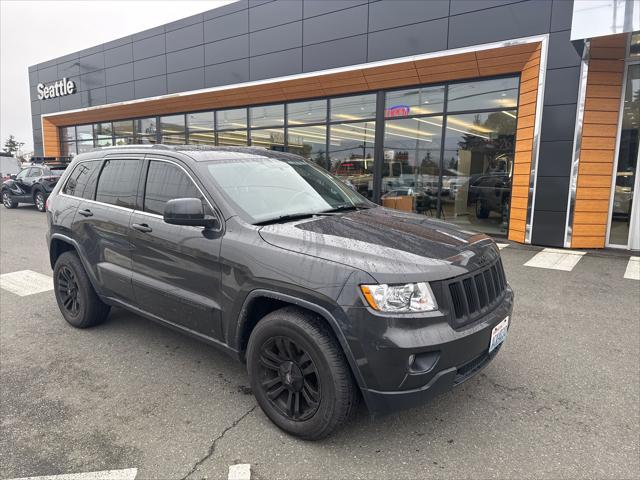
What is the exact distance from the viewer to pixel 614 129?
8.34m

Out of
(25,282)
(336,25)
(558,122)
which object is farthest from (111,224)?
(336,25)

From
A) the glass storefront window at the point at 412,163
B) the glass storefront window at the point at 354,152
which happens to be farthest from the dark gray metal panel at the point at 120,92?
the glass storefront window at the point at 412,163

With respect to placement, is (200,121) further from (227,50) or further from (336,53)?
(336,53)

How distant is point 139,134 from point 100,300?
1646cm

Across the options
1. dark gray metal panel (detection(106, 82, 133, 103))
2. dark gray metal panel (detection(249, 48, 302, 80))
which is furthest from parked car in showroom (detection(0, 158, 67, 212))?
dark gray metal panel (detection(249, 48, 302, 80))

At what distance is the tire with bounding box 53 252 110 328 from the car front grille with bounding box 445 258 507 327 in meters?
3.42

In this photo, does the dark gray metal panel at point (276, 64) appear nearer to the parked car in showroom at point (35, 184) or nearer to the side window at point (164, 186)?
the parked car in showroom at point (35, 184)

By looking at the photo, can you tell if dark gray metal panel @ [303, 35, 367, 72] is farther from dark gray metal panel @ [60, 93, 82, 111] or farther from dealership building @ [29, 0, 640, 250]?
dark gray metal panel @ [60, 93, 82, 111]

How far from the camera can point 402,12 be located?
10156mm

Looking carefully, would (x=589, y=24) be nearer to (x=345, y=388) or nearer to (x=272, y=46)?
(x=345, y=388)

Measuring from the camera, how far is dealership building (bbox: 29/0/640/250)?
8352 mm

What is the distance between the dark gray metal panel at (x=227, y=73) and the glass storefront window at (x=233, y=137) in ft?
5.53

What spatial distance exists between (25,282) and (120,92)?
14235 mm

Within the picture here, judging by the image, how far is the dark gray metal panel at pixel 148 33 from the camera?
1567cm
